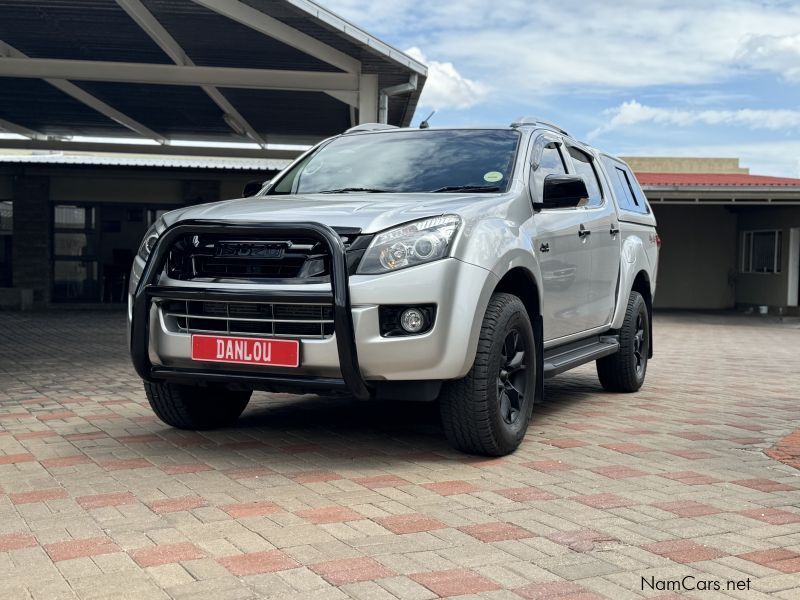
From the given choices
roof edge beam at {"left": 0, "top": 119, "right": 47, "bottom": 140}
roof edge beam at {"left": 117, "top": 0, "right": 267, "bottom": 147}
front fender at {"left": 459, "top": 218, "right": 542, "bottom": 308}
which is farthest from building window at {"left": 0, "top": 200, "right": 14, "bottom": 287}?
front fender at {"left": 459, "top": 218, "right": 542, "bottom": 308}

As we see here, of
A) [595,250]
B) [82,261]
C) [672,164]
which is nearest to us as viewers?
[595,250]

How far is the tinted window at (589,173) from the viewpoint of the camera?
699 centimetres

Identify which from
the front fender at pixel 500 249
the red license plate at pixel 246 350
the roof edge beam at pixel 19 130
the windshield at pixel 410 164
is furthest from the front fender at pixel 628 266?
the roof edge beam at pixel 19 130

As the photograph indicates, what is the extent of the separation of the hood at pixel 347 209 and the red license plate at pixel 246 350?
0.61 m

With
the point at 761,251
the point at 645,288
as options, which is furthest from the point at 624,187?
the point at 761,251

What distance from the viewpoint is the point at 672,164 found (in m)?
33.5

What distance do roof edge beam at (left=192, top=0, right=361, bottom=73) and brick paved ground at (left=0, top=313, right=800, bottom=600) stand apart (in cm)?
426

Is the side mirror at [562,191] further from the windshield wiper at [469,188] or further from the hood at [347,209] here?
the hood at [347,209]

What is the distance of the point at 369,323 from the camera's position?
4430 millimetres

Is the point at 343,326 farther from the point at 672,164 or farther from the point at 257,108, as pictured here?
the point at 672,164

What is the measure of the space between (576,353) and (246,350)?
263 centimetres

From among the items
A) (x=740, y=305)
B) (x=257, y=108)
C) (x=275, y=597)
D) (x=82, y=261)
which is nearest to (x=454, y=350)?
(x=275, y=597)

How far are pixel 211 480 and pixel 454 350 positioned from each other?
1.34 metres

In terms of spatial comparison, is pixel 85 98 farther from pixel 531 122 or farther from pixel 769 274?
pixel 769 274
